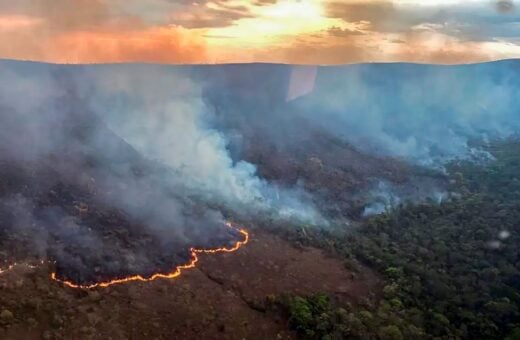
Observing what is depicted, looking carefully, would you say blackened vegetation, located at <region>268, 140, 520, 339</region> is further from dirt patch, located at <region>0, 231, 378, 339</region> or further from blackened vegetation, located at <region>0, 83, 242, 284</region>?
blackened vegetation, located at <region>0, 83, 242, 284</region>

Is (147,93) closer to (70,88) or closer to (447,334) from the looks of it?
(70,88)

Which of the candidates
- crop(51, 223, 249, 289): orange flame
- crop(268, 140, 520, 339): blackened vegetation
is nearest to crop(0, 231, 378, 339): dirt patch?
crop(51, 223, 249, 289): orange flame

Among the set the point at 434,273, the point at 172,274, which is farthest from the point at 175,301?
the point at 434,273

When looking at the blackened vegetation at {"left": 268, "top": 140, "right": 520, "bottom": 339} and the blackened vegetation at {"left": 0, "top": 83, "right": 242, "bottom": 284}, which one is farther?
the blackened vegetation at {"left": 268, "top": 140, "right": 520, "bottom": 339}

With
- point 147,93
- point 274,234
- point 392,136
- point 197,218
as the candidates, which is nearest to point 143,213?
point 197,218

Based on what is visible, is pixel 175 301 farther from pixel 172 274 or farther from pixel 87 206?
pixel 87 206

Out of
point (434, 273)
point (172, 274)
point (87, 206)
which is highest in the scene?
point (87, 206)

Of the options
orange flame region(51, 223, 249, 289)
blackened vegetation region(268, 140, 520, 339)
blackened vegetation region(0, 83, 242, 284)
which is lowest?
blackened vegetation region(268, 140, 520, 339)

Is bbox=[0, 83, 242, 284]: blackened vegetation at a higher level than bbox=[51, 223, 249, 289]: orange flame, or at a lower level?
higher
